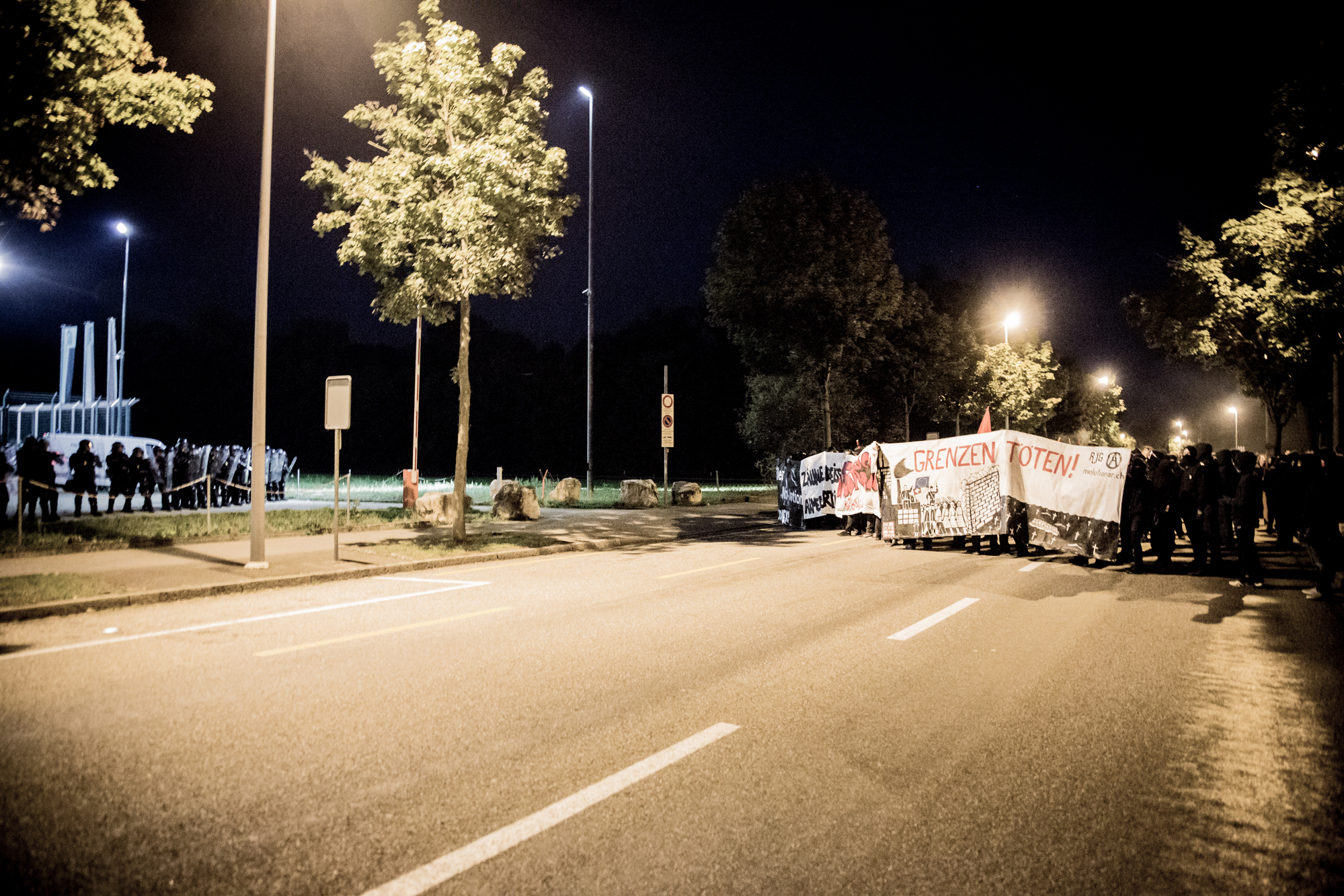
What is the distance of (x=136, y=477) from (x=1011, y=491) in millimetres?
21442

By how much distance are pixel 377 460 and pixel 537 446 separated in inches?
854

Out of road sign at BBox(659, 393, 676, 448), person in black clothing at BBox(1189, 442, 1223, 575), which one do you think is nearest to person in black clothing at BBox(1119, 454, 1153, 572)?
person in black clothing at BBox(1189, 442, 1223, 575)

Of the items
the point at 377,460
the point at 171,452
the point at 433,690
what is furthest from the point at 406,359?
the point at 433,690

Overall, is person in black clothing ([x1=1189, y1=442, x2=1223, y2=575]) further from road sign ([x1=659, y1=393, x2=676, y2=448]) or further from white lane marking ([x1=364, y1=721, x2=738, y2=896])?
road sign ([x1=659, y1=393, x2=676, y2=448])

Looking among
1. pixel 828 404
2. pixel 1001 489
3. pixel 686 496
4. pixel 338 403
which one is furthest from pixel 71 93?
pixel 828 404

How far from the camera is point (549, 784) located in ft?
13.2

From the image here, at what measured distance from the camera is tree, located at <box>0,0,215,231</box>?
916cm

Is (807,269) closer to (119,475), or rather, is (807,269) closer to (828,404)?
(828,404)

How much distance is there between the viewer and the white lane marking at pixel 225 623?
7098 mm

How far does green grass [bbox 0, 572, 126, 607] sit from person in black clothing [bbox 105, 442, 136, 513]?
37.7ft

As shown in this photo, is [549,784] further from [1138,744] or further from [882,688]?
[1138,744]

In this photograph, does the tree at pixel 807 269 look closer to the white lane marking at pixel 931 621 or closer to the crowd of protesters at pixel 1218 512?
the crowd of protesters at pixel 1218 512

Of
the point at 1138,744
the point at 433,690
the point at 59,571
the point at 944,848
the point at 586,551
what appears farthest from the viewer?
the point at 586,551

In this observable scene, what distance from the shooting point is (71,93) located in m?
10.1
